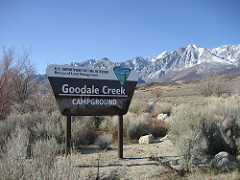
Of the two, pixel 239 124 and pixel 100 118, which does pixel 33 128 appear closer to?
pixel 100 118

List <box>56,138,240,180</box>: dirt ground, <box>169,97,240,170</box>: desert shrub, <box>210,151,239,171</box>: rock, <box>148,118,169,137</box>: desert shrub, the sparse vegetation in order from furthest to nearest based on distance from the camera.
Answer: <box>148,118,169,137</box>: desert shrub < <box>169,97,240,170</box>: desert shrub < <box>210,151,239,171</box>: rock < <box>56,138,240,180</box>: dirt ground < the sparse vegetation

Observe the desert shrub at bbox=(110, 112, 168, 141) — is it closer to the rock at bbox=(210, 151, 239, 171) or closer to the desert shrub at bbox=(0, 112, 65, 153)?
the desert shrub at bbox=(0, 112, 65, 153)

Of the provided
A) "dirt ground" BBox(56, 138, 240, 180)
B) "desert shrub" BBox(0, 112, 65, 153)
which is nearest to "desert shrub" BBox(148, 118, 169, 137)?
"dirt ground" BBox(56, 138, 240, 180)

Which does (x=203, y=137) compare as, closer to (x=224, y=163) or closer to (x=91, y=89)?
(x=224, y=163)

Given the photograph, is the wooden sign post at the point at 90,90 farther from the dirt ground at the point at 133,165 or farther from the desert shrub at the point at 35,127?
the desert shrub at the point at 35,127

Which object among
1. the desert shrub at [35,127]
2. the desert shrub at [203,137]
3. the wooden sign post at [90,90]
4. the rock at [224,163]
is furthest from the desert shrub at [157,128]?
the rock at [224,163]

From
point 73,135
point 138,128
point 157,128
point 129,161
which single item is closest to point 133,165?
point 129,161

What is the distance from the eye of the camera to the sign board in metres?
5.76

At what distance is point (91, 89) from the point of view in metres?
6.08

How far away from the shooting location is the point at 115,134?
1002cm

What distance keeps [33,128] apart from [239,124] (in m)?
7.24

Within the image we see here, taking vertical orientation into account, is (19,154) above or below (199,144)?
above

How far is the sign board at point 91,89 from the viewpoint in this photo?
576 centimetres

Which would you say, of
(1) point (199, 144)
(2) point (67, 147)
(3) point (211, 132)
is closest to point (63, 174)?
(2) point (67, 147)
